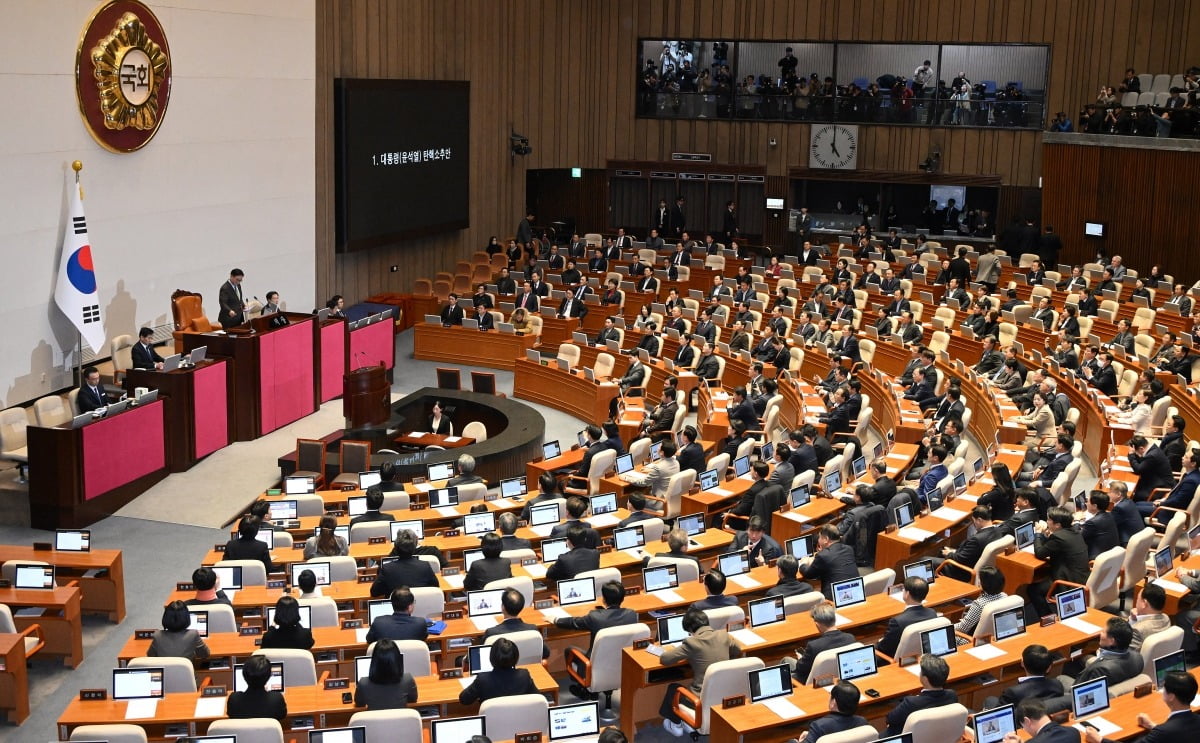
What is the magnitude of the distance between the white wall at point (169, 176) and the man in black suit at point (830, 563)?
1059 cm

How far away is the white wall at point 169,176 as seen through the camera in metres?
15.8

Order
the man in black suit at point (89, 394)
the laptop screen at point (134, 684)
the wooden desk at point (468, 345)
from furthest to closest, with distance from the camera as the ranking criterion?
the wooden desk at point (468, 345) → the man in black suit at point (89, 394) → the laptop screen at point (134, 684)

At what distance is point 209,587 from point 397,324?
1549cm

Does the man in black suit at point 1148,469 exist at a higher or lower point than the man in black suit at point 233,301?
lower

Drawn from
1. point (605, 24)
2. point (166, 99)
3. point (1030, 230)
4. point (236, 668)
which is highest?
point (605, 24)

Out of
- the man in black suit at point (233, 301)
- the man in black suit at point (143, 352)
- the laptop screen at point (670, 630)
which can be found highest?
the man in black suit at point (233, 301)

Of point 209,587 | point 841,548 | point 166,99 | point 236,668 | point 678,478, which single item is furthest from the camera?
point 166,99

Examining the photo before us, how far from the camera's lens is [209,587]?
31.5 ft

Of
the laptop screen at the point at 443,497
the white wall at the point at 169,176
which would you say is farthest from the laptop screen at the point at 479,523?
the white wall at the point at 169,176

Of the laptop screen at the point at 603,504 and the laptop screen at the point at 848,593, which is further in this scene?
the laptop screen at the point at 603,504

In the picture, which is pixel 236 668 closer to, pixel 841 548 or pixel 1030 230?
pixel 841 548

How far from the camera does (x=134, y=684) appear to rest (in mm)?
7957

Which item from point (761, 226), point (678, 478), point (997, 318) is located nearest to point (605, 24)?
point (761, 226)

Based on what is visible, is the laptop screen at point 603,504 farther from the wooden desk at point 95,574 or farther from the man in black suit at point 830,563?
the wooden desk at point 95,574
